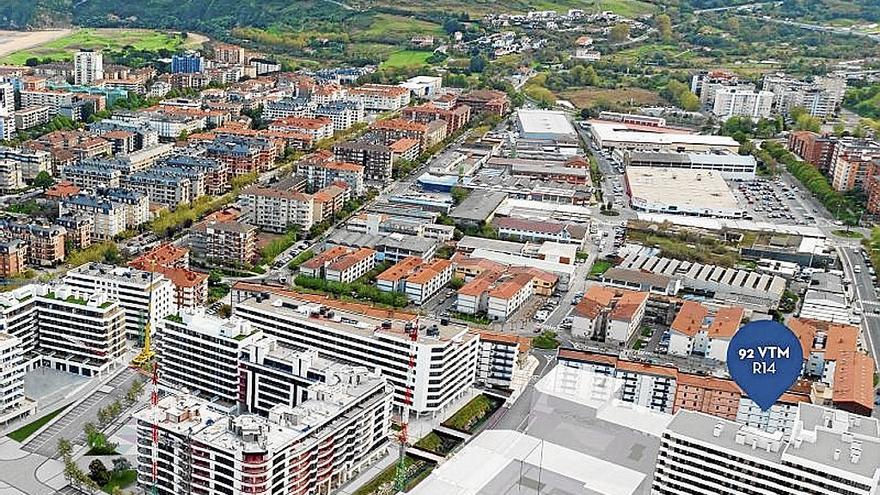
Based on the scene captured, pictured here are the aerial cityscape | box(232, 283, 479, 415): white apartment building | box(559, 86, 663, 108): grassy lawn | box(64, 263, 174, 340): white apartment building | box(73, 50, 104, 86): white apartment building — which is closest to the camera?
the aerial cityscape

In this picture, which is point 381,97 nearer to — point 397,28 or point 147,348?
point 397,28

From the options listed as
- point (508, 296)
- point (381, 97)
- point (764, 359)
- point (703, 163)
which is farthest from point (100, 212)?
point (381, 97)

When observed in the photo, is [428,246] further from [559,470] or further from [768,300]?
[559,470]

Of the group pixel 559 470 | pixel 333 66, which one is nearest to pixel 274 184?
pixel 559 470

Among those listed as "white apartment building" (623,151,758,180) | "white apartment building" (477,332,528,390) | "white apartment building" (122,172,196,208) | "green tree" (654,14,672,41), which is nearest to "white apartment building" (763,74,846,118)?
"white apartment building" (623,151,758,180)

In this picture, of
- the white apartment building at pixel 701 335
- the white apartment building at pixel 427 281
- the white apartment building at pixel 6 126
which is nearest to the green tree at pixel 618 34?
the white apartment building at pixel 6 126

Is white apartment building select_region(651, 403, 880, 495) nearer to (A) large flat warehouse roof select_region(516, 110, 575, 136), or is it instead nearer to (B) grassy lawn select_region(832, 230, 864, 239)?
(B) grassy lawn select_region(832, 230, 864, 239)
